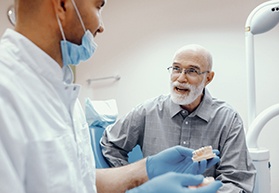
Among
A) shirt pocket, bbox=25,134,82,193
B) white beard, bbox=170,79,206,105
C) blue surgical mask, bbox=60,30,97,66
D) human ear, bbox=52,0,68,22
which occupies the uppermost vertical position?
human ear, bbox=52,0,68,22

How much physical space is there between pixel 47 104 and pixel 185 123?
105 centimetres

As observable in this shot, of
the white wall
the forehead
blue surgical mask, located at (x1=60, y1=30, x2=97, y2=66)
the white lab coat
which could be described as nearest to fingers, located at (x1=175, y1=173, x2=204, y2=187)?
the white lab coat

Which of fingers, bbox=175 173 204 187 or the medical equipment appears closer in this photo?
fingers, bbox=175 173 204 187

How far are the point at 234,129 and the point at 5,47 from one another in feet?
4.11

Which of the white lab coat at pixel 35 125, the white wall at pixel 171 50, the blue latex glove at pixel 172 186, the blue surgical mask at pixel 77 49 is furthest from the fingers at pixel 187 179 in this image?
the white wall at pixel 171 50

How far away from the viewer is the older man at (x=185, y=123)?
157 cm

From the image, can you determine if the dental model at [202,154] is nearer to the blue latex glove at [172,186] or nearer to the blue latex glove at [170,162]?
the blue latex glove at [170,162]

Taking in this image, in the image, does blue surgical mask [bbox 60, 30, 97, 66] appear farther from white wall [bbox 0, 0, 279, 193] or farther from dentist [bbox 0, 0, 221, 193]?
white wall [bbox 0, 0, 279, 193]

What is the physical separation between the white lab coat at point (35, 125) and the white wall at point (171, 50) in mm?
2029

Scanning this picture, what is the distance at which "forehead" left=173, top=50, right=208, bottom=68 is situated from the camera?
1695 millimetres

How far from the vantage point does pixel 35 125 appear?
27.1 inches

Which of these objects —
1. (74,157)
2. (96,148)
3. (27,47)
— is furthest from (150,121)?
(27,47)

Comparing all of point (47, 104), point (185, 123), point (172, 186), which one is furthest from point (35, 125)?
point (185, 123)

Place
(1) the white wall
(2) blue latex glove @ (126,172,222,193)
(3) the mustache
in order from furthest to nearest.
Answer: (1) the white wall < (3) the mustache < (2) blue latex glove @ (126,172,222,193)
